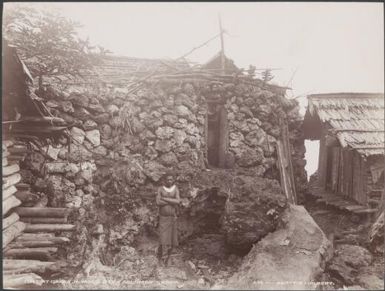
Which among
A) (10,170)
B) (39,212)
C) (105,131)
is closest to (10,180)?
(10,170)

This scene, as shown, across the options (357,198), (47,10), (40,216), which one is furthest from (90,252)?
(357,198)

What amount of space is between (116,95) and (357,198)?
22.0 feet

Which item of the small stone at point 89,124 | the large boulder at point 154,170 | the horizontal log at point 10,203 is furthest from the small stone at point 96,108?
the horizontal log at point 10,203

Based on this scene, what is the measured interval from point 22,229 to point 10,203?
19.4 inches

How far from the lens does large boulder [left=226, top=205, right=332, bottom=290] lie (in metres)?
5.51

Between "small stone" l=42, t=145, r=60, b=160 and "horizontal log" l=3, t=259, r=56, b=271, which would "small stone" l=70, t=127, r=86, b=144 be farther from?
"horizontal log" l=3, t=259, r=56, b=271

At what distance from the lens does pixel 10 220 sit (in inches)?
205

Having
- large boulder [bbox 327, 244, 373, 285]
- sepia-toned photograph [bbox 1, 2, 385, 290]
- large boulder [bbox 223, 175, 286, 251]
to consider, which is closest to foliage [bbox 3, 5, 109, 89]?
sepia-toned photograph [bbox 1, 2, 385, 290]

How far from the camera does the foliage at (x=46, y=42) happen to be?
6.33m

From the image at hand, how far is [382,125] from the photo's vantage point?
8.84m

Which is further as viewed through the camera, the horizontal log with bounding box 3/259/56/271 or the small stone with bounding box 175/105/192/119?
the small stone with bounding box 175/105/192/119

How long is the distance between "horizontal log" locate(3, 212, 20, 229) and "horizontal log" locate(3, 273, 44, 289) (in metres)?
0.77

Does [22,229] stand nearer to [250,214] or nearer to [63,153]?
[63,153]

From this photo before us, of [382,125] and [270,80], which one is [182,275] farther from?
[382,125]
